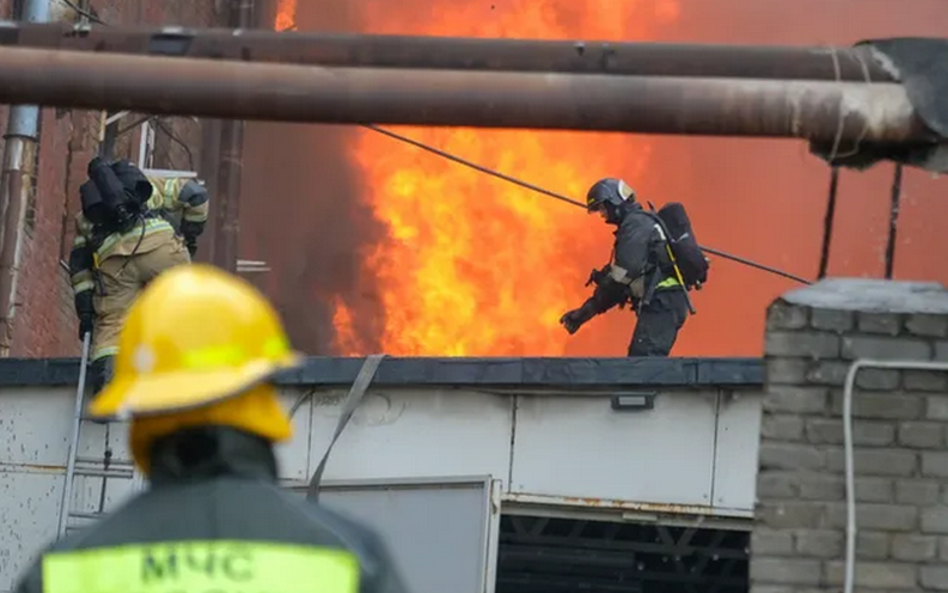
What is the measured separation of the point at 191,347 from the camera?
2627 mm

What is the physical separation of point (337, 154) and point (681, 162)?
390 cm

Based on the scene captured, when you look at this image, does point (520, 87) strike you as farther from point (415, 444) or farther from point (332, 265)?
point (332, 265)

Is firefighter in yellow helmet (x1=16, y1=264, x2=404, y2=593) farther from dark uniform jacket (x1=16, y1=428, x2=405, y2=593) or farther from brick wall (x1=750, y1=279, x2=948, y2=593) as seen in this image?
brick wall (x1=750, y1=279, x2=948, y2=593)

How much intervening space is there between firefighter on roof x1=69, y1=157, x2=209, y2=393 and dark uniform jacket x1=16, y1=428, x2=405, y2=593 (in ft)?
21.0

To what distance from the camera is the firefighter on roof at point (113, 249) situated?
900cm

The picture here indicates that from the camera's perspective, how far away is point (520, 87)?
4895 millimetres

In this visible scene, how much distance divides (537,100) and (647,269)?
18.6 ft

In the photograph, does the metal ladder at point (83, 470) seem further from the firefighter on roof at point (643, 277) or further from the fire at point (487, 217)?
the fire at point (487, 217)

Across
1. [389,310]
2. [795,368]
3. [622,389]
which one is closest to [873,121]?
[795,368]

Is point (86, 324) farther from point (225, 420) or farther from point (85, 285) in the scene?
point (225, 420)

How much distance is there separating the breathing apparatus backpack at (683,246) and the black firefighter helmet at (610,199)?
7.5 inches

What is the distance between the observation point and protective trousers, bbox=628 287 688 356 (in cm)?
1052

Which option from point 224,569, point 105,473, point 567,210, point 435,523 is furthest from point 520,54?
point 567,210

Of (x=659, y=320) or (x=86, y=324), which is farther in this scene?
(x=659, y=320)
